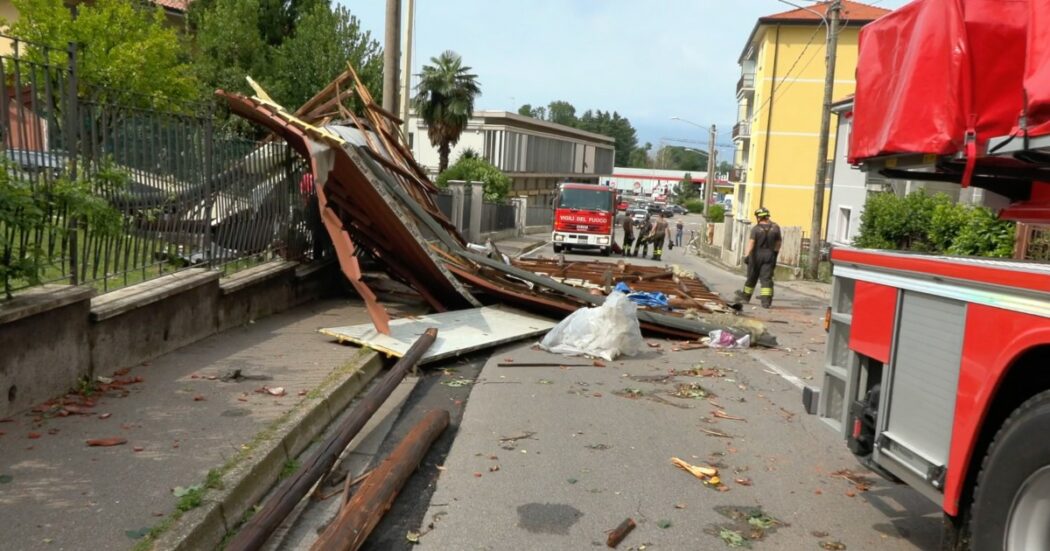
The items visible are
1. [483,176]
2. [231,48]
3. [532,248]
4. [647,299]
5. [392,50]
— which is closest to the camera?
[647,299]

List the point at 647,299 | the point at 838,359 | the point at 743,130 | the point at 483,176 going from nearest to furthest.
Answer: the point at 838,359
the point at 647,299
the point at 483,176
the point at 743,130

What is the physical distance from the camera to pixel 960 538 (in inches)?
150

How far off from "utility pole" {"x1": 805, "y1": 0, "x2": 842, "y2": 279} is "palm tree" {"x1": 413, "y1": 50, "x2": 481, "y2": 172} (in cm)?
2462

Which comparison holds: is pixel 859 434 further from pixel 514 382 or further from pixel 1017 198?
pixel 514 382

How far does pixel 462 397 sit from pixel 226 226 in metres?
4.07

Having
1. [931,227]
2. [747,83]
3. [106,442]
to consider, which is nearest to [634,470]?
[106,442]

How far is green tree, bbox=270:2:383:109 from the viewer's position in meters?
28.0

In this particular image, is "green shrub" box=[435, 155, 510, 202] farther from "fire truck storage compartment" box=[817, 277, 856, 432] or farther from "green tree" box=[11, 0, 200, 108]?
"fire truck storage compartment" box=[817, 277, 856, 432]

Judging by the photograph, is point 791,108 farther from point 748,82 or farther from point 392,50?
point 392,50

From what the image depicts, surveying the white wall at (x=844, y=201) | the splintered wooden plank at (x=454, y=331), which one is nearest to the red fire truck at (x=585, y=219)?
the white wall at (x=844, y=201)

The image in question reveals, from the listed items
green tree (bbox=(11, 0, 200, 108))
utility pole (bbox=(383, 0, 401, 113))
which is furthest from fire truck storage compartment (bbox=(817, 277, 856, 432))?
green tree (bbox=(11, 0, 200, 108))

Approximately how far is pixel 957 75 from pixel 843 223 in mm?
39129

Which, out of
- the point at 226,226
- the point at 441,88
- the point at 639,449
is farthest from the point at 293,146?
the point at 441,88

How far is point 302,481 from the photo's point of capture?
5004mm
